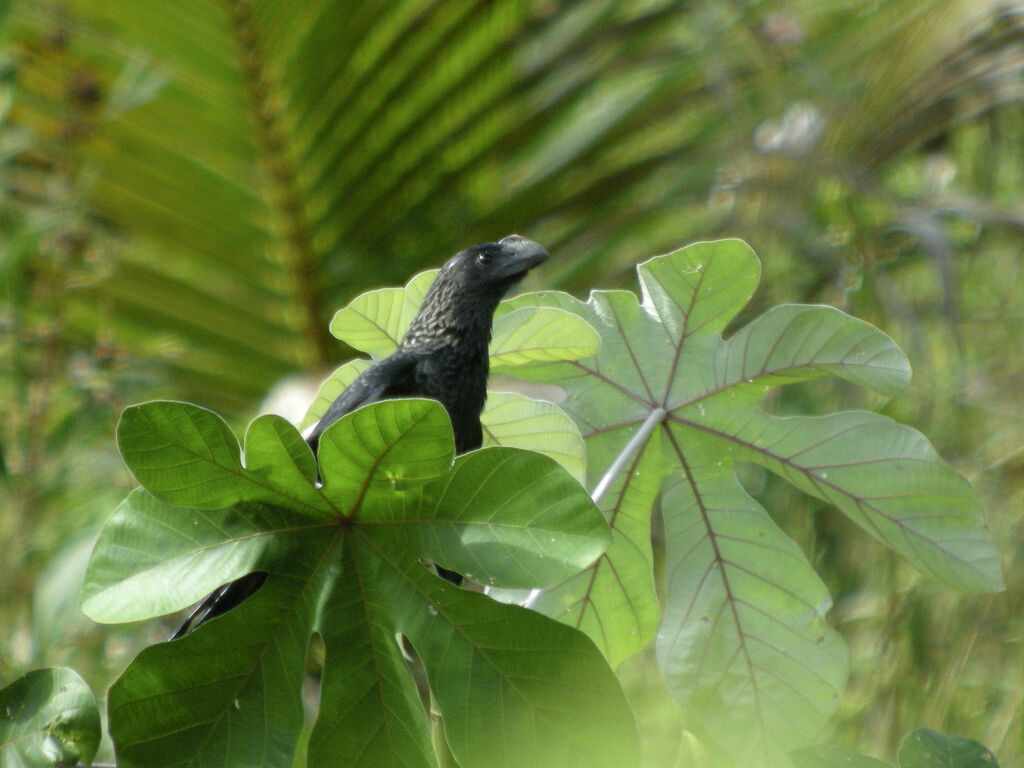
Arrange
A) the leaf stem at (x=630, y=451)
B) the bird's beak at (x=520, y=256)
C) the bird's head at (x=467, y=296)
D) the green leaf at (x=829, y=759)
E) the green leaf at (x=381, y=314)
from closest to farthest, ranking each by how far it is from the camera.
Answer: the green leaf at (x=829, y=759) < the leaf stem at (x=630, y=451) < the green leaf at (x=381, y=314) < the bird's beak at (x=520, y=256) < the bird's head at (x=467, y=296)

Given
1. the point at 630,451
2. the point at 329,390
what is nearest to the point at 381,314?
the point at 329,390

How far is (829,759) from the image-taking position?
92 centimetres

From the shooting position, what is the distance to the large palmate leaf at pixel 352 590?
81 cm

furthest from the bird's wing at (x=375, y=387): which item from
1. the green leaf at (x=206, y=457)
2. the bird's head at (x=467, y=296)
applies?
the green leaf at (x=206, y=457)

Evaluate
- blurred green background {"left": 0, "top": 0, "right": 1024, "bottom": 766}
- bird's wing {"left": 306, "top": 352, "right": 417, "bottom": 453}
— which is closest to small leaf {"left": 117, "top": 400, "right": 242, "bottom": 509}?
bird's wing {"left": 306, "top": 352, "right": 417, "bottom": 453}

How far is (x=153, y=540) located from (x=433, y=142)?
2.89m

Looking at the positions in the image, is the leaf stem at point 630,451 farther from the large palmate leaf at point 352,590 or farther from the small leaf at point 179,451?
the small leaf at point 179,451

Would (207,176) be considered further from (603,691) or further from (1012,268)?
(603,691)

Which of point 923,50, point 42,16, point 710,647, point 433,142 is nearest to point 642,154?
point 433,142

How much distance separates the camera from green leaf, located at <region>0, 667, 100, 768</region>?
2.76 feet

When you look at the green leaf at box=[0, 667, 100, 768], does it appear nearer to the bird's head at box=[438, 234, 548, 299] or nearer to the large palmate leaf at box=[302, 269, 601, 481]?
the large palmate leaf at box=[302, 269, 601, 481]

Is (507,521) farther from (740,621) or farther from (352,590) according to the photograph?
(740,621)

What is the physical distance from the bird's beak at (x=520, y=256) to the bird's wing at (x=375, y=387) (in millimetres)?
235

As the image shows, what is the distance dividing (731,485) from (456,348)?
74 cm
